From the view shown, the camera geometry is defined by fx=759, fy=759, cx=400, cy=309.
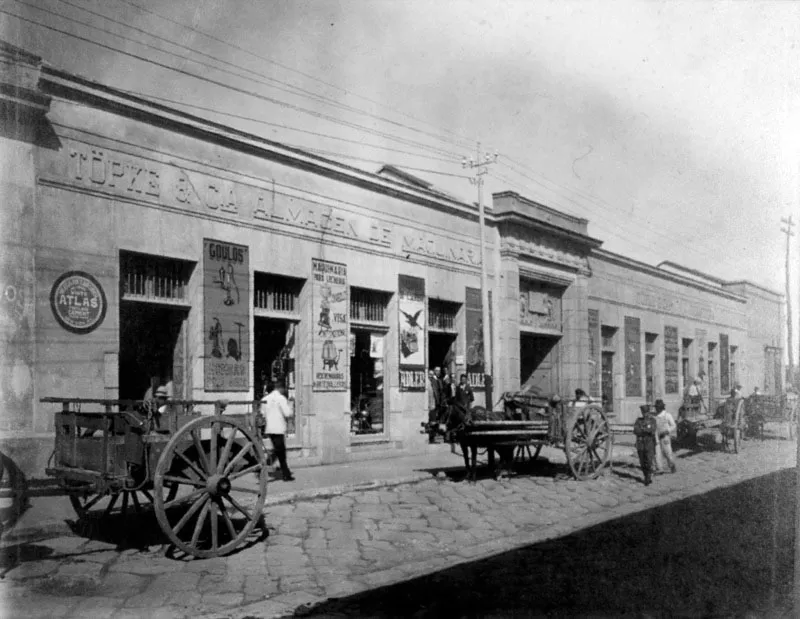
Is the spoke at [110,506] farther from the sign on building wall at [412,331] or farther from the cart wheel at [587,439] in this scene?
the sign on building wall at [412,331]

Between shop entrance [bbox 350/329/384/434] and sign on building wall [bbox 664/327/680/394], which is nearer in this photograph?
shop entrance [bbox 350/329/384/434]

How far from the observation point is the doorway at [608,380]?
25.2 meters

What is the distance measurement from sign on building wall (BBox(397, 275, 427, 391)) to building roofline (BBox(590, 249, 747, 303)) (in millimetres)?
9777

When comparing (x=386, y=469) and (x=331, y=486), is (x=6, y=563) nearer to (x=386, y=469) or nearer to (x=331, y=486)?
(x=331, y=486)

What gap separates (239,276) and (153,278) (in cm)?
153

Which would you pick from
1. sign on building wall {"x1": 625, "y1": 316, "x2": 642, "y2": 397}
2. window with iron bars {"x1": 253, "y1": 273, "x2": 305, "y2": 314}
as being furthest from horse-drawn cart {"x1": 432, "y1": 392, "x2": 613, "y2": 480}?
sign on building wall {"x1": 625, "y1": 316, "x2": 642, "y2": 397}

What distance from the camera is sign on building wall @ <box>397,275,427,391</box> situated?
16062 millimetres

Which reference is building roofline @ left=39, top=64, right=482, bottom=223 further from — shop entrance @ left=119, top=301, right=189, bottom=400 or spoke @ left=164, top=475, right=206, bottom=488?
spoke @ left=164, top=475, right=206, bottom=488

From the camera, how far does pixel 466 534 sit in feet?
26.3

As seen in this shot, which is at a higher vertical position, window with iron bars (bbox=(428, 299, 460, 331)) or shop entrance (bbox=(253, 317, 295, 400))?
window with iron bars (bbox=(428, 299, 460, 331))

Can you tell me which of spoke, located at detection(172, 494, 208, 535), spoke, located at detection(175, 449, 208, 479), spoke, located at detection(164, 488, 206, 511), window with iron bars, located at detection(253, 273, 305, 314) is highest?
window with iron bars, located at detection(253, 273, 305, 314)

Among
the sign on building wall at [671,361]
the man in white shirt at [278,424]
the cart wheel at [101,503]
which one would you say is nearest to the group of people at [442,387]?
the man in white shirt at [278,424]

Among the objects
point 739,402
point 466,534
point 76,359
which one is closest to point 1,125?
point 76,359

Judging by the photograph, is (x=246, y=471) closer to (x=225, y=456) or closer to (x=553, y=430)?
(x=225, y=456)
